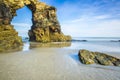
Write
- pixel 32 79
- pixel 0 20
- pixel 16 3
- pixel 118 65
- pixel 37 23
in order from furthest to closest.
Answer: pixel 37 23 < pixel 16 3 < pixel 0 20 < pixel 118 65 < pixel 32 79

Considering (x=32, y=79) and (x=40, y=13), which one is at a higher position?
(x=40, y=13)

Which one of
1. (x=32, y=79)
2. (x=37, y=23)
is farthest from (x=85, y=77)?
(x=37, y=23)

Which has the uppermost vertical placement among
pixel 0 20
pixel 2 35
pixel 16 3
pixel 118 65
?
pixel 16 3

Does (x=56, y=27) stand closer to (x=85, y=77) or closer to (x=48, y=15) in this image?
(x=48, y=15)

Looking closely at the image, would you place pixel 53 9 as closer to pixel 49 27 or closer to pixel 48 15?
pixel 48 15

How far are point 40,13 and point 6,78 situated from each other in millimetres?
53363

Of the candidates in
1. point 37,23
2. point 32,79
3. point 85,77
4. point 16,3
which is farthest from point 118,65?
point 37,23

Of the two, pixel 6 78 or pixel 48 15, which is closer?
pixel 6 78

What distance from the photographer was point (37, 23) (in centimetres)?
5791

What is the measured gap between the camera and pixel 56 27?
61188 millimetres

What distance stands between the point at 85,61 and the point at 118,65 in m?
2.48

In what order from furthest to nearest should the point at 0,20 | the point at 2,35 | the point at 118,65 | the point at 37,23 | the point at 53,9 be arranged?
the point at 53,9, the point at 37,23, the point at 0,20, the point at 2,35, the point at 118,65

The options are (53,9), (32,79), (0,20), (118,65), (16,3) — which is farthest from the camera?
A: (53,9)

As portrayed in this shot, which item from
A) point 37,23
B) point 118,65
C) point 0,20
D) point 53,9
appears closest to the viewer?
point 118,65
